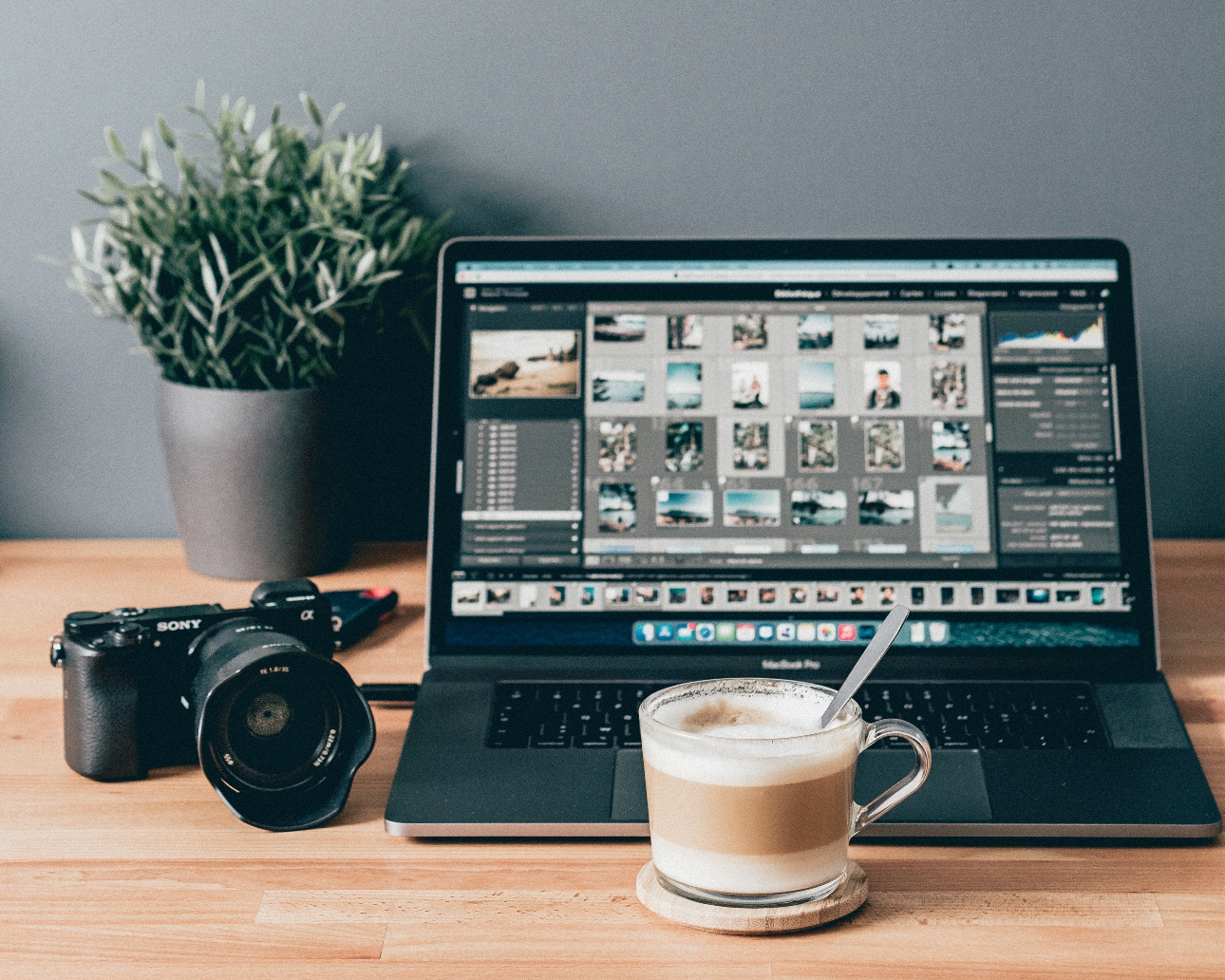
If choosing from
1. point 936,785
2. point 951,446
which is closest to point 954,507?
point 951,446

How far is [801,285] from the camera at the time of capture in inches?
34.1

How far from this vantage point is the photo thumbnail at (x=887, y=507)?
0.85m

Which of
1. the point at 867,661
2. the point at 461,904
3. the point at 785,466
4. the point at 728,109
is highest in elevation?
the point at 728,109

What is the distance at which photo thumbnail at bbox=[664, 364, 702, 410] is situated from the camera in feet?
2.85

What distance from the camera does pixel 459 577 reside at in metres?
0.84

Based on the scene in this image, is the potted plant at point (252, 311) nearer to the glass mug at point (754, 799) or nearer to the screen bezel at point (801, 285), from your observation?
the screen bezel at point (801, 285)

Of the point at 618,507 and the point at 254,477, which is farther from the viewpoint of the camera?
the point at 254,477

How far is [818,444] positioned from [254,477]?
0.49 meters

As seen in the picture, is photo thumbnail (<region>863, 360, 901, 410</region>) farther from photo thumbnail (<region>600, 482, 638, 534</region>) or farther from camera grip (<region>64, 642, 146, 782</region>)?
camera grip (<region>64, 642, 146, 782</region>)

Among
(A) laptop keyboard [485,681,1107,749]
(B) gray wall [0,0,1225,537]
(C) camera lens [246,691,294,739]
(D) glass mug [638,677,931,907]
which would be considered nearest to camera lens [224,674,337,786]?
(C) camera lens [246,691,294,739]

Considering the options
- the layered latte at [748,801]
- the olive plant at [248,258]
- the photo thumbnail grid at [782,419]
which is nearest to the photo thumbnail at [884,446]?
the photo thumbnail grid at [782,419]

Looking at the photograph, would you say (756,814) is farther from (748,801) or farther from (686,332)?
(686,332)

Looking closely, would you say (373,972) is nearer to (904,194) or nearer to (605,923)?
(605,923)

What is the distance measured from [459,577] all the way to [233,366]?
1.04ft
